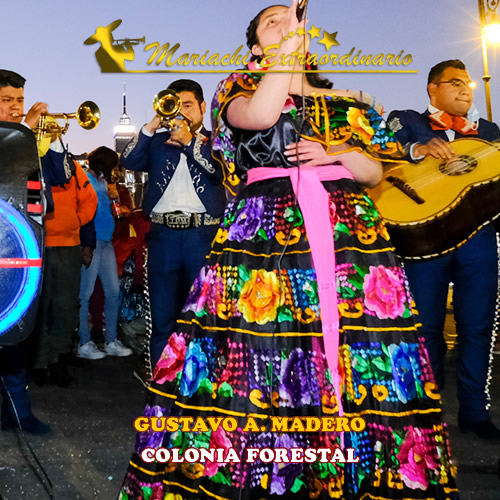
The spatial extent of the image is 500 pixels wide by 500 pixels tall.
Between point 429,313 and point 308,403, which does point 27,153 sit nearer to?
point 308,403

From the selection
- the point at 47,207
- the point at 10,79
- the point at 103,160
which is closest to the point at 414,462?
the point at 47,207

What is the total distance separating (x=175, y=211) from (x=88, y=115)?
3.02ft

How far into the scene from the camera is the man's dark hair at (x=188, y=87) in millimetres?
4160

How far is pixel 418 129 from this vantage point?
3.58 metres

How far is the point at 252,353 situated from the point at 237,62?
986 millimetres

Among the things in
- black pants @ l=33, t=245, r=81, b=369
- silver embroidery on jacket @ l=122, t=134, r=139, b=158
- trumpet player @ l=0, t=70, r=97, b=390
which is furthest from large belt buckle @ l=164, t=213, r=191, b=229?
black pants @ l=33, t=245, r=81, b=369

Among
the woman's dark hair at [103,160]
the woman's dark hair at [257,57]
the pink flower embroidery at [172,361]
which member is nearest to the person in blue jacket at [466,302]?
the woman's dark hair at [257,57]

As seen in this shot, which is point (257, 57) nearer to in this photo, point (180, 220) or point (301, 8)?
point (301, 8)

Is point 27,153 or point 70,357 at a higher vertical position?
point 27,153

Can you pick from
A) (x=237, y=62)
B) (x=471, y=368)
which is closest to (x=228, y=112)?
(x=237, y=62)

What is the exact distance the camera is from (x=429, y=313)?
3.40m

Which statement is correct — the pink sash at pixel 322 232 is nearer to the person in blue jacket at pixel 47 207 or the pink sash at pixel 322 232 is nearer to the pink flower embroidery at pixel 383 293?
the pink flower embroidery at pixel 383 293

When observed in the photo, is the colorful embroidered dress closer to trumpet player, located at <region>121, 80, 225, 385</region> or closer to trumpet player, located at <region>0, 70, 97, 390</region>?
trumpet player, located at <region>121, 80, 225, 385</region>

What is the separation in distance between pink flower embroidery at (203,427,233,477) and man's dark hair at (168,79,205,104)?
282 centimetres
